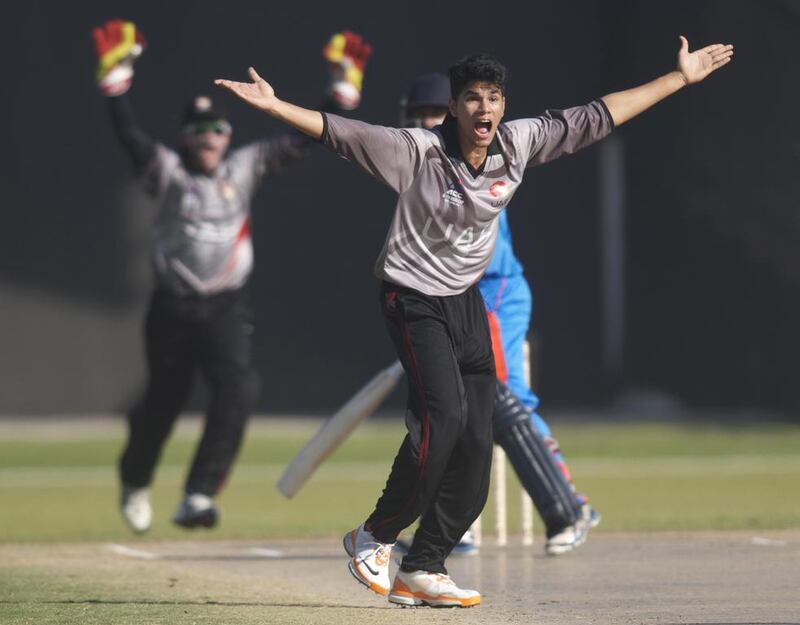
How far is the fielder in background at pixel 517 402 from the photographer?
7207mm

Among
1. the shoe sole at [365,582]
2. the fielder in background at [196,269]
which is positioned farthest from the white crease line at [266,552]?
the shoe sole at [365,582]

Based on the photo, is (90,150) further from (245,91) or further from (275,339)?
(245,91)

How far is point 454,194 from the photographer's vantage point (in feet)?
18.6

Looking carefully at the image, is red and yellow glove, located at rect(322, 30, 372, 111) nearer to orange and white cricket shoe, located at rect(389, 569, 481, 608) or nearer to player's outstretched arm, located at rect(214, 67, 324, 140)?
player's outstretched arm, located at rect(214, 67, 324, 140)

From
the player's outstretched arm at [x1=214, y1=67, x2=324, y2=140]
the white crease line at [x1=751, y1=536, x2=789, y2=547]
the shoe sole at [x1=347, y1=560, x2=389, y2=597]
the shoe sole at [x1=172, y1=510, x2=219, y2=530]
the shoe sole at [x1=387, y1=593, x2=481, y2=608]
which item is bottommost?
the shoe sole at [x1=172, y1=510, x2=219, y2=530]

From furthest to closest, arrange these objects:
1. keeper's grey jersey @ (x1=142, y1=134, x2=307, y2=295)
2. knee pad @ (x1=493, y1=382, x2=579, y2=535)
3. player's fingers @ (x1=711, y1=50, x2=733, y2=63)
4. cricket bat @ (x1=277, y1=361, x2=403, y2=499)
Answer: keeper's grey jersey @ (x1=142, y1=134, x2=307, y2=295) → cricket bat @ (x1=277, y1=361, x2=403, y2=499) → knee pad @ (x1=493, y1=382, x2=579, y2=535) → player's fingers @ (x1=711, y1=50, x2=733, y2=63)

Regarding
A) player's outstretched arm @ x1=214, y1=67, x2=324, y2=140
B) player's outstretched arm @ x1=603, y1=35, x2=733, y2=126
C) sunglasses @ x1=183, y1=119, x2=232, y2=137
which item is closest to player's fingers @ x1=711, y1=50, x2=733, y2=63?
player's outstretched arm @ x1=603, y1=35, x2=733, y2=126

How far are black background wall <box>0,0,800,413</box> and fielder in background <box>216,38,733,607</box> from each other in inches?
498

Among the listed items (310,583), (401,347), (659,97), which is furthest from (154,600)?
(659,97)

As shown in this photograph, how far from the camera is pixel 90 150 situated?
64.3 ft

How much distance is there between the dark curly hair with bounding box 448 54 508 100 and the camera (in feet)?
18.4

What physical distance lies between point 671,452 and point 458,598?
33.8 ft

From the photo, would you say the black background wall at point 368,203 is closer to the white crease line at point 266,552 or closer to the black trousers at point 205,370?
the black trousers at point 205,370

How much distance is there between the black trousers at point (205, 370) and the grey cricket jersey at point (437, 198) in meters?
3.33
